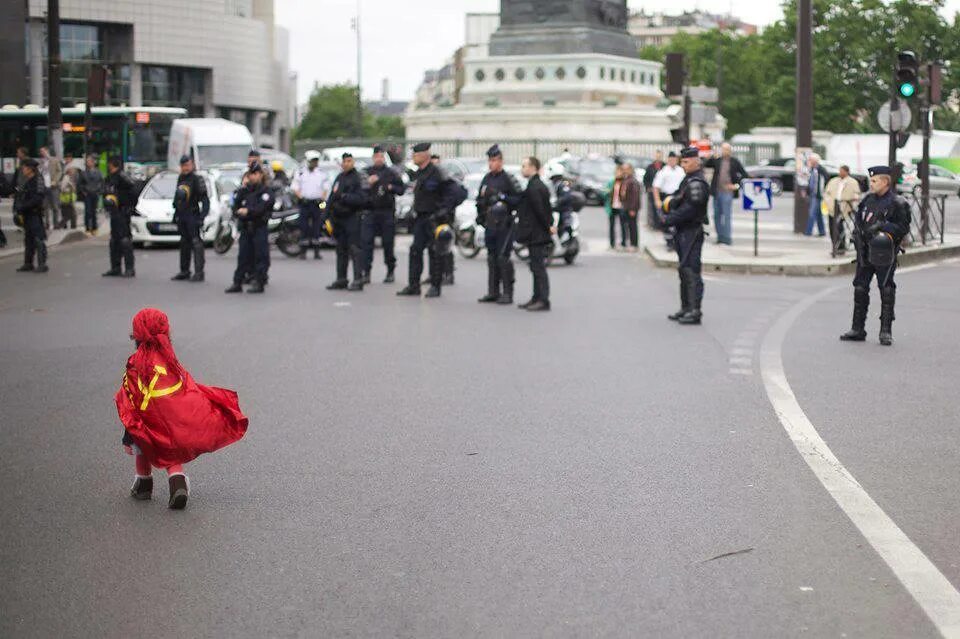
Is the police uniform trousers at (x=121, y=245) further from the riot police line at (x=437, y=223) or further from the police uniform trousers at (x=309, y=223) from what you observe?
the police uniform trousers at (x=309, y=223)

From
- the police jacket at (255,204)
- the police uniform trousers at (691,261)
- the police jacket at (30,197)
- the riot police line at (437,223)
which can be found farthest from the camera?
the police jacket at (30,197)

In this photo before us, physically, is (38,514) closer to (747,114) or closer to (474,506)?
(474,506)

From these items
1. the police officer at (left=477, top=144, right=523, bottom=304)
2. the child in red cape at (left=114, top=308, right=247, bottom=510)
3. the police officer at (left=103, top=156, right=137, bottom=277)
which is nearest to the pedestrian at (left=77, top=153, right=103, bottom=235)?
the police officer at (left=103, top=156, right=137, bottom=277)

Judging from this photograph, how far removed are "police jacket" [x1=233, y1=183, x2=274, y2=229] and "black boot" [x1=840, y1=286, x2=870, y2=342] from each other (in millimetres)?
7767

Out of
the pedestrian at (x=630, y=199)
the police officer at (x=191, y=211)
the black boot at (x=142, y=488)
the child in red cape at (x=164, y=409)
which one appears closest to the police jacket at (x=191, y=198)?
the police officer at (x=191, y=211)

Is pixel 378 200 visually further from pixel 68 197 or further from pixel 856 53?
pixel 856 53

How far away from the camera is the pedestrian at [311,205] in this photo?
25781 mm

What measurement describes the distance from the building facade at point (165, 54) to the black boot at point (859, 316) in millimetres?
59888

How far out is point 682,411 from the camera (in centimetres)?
999

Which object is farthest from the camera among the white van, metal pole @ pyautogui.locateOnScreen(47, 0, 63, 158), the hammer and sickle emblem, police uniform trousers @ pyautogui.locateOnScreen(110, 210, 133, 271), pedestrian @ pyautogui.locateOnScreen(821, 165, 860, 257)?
the white van

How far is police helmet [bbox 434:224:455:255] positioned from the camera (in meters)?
18.5

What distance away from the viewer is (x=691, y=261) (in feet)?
51.5

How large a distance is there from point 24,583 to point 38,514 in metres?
1.25

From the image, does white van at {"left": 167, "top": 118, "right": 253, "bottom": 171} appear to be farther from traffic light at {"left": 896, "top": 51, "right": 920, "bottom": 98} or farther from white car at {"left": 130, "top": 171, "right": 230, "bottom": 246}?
traffic light at {"left": 896, "top": 51, "right": 920, "bottom": 98}
